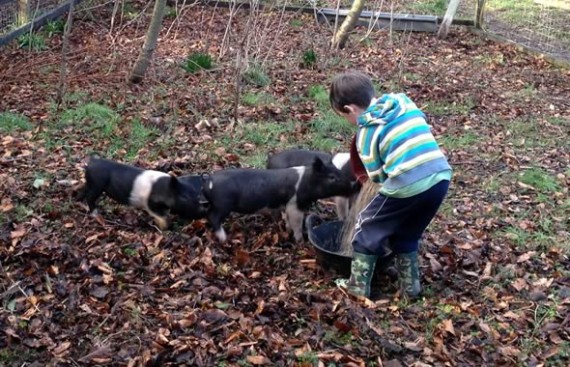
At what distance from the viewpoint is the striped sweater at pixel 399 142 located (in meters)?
4.12

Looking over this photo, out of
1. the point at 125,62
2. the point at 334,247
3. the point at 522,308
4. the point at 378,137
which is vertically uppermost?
the point at 378,137

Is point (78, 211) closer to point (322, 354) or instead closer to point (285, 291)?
point (285, 291)

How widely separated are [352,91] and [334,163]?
1492 millimetres

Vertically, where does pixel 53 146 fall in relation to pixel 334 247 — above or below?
below

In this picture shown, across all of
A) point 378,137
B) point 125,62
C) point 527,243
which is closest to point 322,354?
point 378,137

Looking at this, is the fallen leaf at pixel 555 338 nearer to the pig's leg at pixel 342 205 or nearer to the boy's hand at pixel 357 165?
the boy's hand at pixel 357 165

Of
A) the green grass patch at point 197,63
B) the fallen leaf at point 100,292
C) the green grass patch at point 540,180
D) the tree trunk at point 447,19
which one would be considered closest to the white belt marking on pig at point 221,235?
the fallen leaf at point 100,292

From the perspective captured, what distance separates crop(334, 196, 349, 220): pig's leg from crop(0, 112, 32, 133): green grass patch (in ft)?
11.7

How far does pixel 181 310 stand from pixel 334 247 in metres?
1.57

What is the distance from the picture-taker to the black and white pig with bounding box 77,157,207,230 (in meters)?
5.27

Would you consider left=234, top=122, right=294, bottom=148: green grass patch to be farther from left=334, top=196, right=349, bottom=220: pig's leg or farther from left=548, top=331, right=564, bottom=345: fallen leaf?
left=548, top=331, right=564, bottom=345: fallen leaf

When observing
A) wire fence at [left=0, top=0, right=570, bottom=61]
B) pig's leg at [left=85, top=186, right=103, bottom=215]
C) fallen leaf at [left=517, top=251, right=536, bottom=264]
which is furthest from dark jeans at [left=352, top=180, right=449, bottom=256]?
wire fence at [left=0, top=0, right=570, bottom=61]

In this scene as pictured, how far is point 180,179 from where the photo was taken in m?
5.46

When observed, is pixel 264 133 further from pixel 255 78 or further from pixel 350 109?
pixel 350 109
